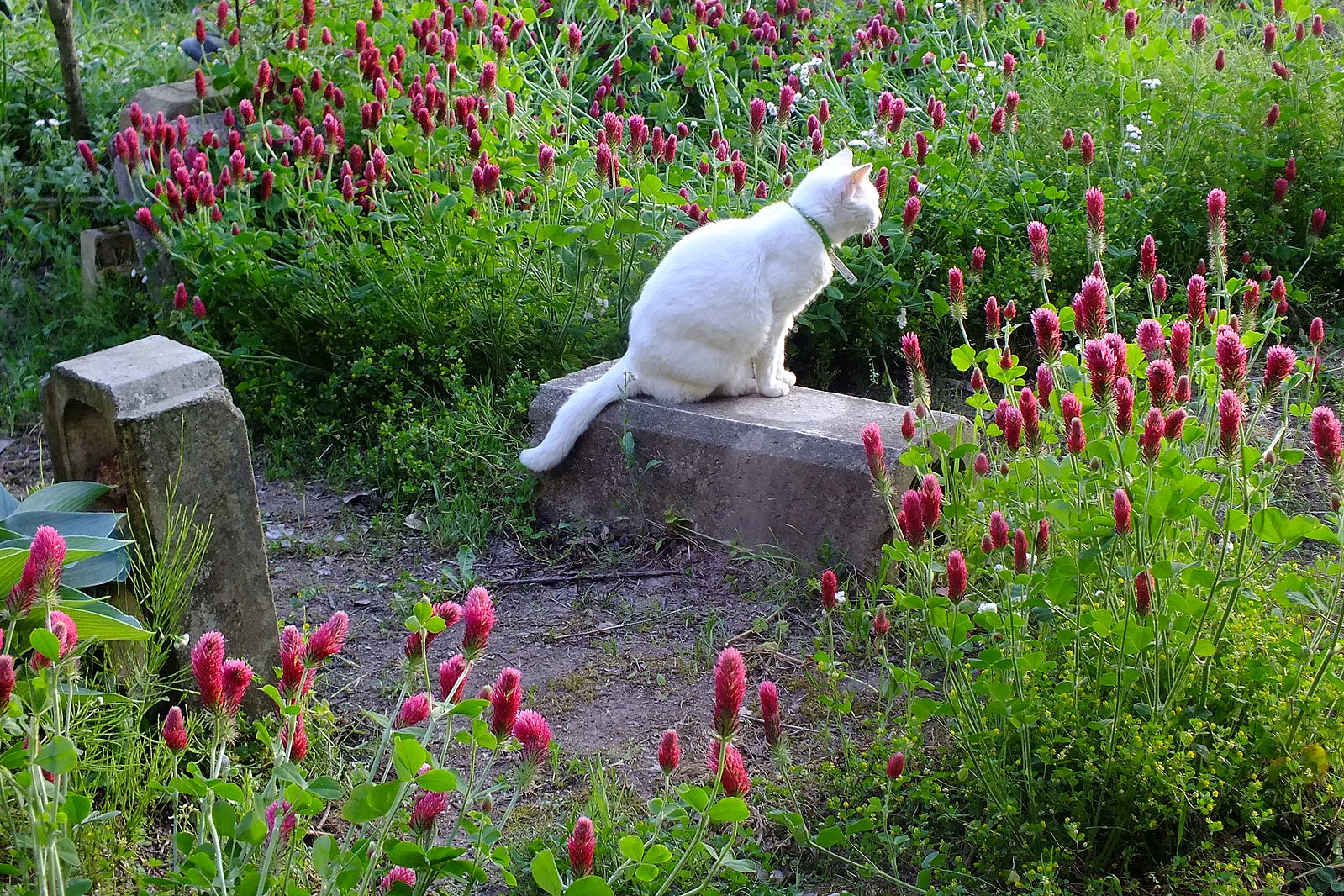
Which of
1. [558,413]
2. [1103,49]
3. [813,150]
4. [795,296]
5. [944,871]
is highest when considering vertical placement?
[1103,49]

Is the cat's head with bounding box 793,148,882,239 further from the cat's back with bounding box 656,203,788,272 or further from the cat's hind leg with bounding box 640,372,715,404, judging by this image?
the cat's hind leg with bounding box 640,372,715,404

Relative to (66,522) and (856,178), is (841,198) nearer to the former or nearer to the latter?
→ (856,178)

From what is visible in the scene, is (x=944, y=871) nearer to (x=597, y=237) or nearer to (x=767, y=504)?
(x=767, y=504)

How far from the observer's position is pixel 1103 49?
5.38m

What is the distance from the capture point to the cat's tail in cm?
366

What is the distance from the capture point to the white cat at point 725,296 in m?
3.49

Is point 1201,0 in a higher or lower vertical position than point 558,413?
higher

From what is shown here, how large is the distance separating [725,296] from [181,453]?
5.26 ft

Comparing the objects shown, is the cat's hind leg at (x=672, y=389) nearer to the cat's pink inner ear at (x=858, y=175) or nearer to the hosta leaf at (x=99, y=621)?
the cat's pink inner ear at (x=858, y=175)

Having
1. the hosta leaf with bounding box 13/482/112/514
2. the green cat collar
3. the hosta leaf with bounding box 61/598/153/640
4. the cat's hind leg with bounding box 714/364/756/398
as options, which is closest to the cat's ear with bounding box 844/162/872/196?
the green cat collar

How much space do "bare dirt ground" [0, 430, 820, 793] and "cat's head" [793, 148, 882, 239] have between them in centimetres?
103

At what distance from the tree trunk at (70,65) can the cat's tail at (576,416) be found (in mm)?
3371

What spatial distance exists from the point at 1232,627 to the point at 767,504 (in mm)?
1448

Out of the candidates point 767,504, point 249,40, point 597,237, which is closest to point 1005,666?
point 767,504
